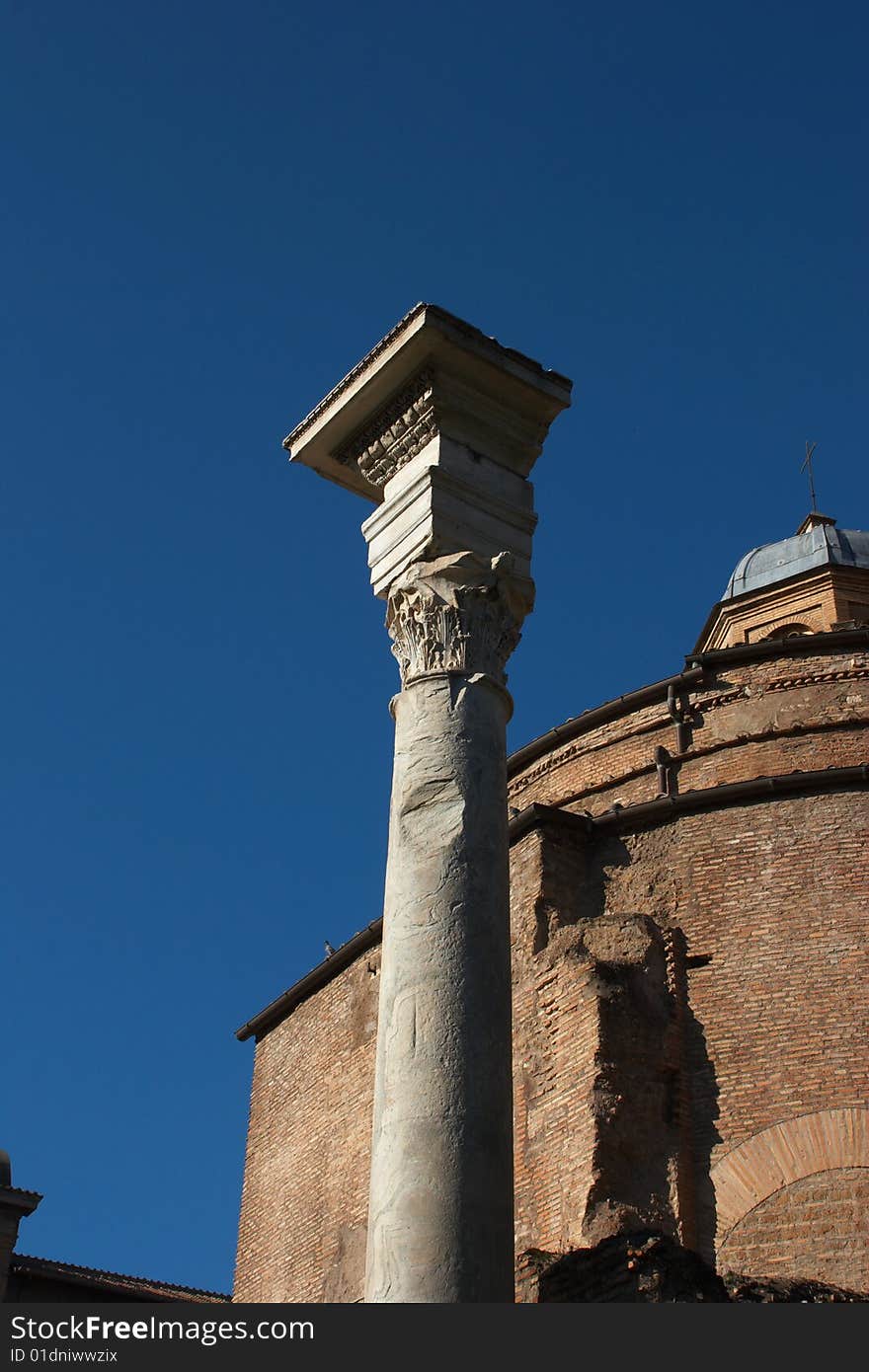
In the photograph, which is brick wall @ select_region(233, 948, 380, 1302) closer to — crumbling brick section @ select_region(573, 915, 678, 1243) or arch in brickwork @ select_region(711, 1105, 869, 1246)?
crumbling brick section @ select_region(573, 915, 678, 1243)

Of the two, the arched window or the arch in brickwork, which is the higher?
the arched window

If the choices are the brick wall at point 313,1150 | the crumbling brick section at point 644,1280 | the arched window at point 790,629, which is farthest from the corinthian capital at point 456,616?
the arched window at point 790,629

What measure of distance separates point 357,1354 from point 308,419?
13.3 feet

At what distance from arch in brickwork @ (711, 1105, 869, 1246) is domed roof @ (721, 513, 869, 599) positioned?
1141 cm

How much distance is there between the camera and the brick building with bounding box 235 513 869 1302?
10891mm

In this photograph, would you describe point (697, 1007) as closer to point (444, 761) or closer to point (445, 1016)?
point (444, 761)

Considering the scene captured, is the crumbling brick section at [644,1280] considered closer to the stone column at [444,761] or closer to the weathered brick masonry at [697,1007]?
the stone column at [444,761]

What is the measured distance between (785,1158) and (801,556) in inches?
478

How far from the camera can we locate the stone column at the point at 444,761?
5.00 meters

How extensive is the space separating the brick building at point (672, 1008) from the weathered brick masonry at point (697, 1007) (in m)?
0.02

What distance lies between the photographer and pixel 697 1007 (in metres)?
12.0

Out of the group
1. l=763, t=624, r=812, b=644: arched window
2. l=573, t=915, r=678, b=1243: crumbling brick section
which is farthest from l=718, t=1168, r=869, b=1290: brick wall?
l=763, t=624, r=812, b=644: arched window

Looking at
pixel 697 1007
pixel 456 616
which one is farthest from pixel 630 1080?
pixel 456 616

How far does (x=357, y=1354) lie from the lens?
14.4 feet
